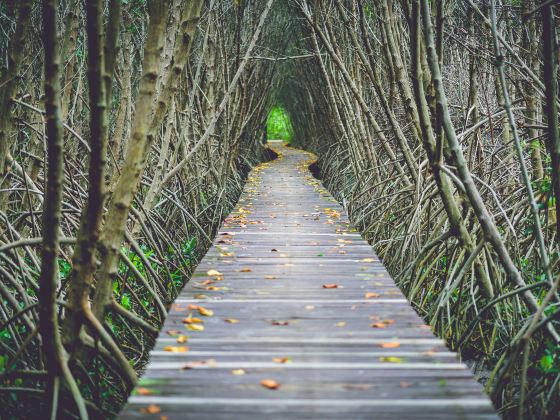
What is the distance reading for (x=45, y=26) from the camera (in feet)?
5.70

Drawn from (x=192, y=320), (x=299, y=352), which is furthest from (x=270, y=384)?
(x=192, y=320)

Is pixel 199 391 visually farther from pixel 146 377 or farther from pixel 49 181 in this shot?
pixel 49 181

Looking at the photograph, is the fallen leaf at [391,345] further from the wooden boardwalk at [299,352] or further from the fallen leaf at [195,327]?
the fallen leaf at [195,327]

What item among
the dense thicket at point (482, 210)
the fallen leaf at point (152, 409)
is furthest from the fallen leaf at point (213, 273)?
the fallen leaf at point (152, 409)

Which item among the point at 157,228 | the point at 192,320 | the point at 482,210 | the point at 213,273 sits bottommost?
the point at 157,228

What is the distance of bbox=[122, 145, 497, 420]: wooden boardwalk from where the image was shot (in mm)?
1646

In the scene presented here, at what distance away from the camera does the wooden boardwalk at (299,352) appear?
1.65 meters

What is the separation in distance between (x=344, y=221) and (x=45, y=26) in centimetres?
373

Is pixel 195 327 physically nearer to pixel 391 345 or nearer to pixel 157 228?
pixel 391 345

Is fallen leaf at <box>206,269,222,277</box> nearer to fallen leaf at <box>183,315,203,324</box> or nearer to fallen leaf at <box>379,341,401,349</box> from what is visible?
fallen leaf at <box>183,315,203,324</box>

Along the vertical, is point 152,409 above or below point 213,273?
above

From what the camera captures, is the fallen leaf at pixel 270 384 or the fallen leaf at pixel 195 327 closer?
the fallen leaf at pixel 270 384

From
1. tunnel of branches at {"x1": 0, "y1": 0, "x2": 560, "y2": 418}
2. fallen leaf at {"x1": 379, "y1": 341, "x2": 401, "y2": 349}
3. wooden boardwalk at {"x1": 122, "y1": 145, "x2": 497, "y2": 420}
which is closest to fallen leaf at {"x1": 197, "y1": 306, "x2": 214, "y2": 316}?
wooden boardwalk at {"x1": 122, "y1": 145, "x2": 497, "y2": 420}

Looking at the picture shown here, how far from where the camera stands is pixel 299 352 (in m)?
2.04
